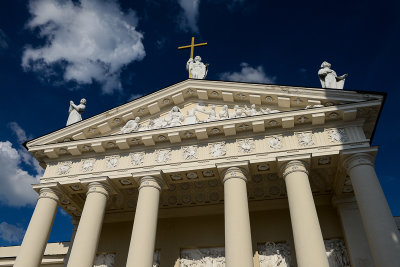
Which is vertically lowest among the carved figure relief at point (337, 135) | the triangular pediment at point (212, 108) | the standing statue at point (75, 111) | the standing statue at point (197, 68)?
the carved figure relief at point (337, 135)

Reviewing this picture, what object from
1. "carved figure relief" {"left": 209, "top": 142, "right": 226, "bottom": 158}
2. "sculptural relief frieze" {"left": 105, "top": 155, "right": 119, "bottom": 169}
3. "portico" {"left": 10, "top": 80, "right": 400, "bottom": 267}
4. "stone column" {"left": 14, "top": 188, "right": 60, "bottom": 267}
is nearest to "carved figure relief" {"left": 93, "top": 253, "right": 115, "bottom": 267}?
"portico" {"left": 10, "top": 80, "right": 400, "bottom": 267}

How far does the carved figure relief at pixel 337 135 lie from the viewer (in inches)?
512

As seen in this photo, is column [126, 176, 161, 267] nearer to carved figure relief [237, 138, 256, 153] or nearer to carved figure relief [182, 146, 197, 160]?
carved figure relief [182, 146, 197, 160]

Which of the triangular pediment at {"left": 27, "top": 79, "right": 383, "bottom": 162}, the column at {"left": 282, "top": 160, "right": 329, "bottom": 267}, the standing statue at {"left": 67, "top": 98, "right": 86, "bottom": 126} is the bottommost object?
the column at {"left": 282, "top": 160, "right": 329, "bottom": 267}

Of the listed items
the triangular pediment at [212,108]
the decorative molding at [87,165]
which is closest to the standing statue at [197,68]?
the triangular pediment at [212,108]

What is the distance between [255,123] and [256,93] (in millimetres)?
1694

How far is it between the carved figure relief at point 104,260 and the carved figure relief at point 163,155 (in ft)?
18.4

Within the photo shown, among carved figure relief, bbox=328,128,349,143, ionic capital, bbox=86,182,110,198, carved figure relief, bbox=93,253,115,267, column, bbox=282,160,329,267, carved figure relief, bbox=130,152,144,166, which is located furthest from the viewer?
carved figure relief, bbox=93,253,115,267

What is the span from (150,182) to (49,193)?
444 cm

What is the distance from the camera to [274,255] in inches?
586

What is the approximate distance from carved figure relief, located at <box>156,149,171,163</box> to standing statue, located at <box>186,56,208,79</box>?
174 inches

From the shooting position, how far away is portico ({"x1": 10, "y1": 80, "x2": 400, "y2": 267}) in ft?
38.7

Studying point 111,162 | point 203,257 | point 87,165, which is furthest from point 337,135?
point 87,165

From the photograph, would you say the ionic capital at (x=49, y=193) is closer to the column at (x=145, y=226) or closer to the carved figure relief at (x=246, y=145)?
the column at (x=145, y=226)
